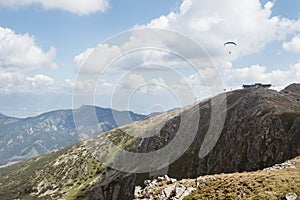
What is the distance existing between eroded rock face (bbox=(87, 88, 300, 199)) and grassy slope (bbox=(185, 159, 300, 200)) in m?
81.9

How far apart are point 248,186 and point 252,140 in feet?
365

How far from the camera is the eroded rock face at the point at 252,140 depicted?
12344cm

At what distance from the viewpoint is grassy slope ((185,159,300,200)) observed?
33.3 metres

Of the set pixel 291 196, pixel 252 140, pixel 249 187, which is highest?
pixel 252 140

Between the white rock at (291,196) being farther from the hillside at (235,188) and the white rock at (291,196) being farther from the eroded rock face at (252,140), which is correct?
the eroded rock face at (252,140)

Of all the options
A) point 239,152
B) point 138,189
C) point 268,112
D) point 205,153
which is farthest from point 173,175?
point 138,189

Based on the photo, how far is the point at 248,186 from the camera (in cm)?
3556

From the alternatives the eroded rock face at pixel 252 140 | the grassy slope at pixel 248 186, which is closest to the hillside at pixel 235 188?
the grassy slope at pixel 248 186

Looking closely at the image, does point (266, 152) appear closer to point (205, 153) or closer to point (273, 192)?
point (205, 153)

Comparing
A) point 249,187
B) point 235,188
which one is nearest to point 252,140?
point 235,188

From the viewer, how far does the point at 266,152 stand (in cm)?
12788

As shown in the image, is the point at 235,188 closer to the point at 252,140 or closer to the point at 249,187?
the point at 249,187

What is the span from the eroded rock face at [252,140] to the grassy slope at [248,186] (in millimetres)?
81852

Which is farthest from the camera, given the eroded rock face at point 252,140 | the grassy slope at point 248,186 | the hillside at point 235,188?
the eroded rock face at point 252,140
